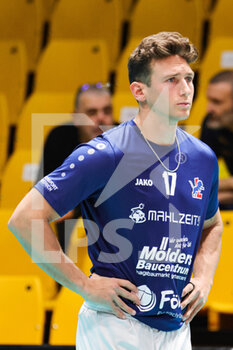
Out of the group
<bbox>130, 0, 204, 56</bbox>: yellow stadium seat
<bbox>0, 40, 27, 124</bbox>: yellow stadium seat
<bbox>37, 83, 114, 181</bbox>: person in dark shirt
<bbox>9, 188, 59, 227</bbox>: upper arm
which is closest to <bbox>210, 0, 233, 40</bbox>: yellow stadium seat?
<bbox>130, 0, 204, 56</bbox>: yellow stadium seat

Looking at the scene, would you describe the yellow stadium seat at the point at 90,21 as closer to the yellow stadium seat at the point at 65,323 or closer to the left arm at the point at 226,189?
the left arm at the point at 226,189

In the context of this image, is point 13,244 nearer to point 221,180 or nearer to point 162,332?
point 221,180

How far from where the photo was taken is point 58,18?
6320 millimetres

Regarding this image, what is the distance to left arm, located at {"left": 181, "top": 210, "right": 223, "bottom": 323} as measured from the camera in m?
2.50

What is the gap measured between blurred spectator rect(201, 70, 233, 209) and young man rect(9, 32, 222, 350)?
214 cm

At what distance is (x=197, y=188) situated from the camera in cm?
252

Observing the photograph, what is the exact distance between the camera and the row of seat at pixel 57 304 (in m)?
3.91

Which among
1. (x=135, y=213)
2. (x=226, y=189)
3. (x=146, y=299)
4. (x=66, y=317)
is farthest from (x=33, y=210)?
(x=226, y=189)

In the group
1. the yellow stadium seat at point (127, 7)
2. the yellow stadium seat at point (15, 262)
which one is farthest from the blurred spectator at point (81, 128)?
the yellow stadium seat at point (127, 7)

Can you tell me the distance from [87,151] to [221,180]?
7.00 feet

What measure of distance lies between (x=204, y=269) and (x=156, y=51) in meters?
0.77

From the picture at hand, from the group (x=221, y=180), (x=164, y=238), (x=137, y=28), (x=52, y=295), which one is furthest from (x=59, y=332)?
(x=137, y=28)

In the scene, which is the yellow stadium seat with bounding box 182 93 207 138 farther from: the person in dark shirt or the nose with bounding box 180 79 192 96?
the nose with bounding box 180 79 192 96

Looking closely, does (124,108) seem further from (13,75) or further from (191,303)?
(191,303)
